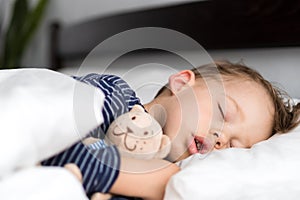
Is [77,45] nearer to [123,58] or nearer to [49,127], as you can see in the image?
[123,58]

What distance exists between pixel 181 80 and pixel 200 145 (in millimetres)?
169

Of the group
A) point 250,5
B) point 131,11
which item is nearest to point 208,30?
point 250,5

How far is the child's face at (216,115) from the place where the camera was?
86cm

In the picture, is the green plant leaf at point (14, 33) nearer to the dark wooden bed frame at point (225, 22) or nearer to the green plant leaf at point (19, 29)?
the green plant leaf at point (19, 29)

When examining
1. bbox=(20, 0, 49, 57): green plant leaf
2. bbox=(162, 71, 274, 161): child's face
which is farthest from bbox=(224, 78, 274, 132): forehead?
bbox=(20, 0, 49, 57): green plant leaf

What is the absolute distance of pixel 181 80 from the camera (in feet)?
3.31

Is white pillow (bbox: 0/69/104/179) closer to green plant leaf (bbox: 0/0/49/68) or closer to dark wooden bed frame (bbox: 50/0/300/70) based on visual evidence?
dark wooden bed frame (bbox: 50/0/300/70)

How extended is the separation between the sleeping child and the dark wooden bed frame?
0.32m

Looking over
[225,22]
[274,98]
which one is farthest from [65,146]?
[225,22]

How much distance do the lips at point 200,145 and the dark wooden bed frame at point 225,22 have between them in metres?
0.56

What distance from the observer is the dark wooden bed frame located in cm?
135

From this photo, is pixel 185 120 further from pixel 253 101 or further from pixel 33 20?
pixel 33 20

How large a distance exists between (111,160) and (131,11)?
49.9 inches

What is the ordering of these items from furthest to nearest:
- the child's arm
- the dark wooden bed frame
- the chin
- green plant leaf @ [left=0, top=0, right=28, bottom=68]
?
green plant leaf @ [left=0, top=0, right=28, bottom=68] → the dark wooden bed frame → the chin → the child's arm
